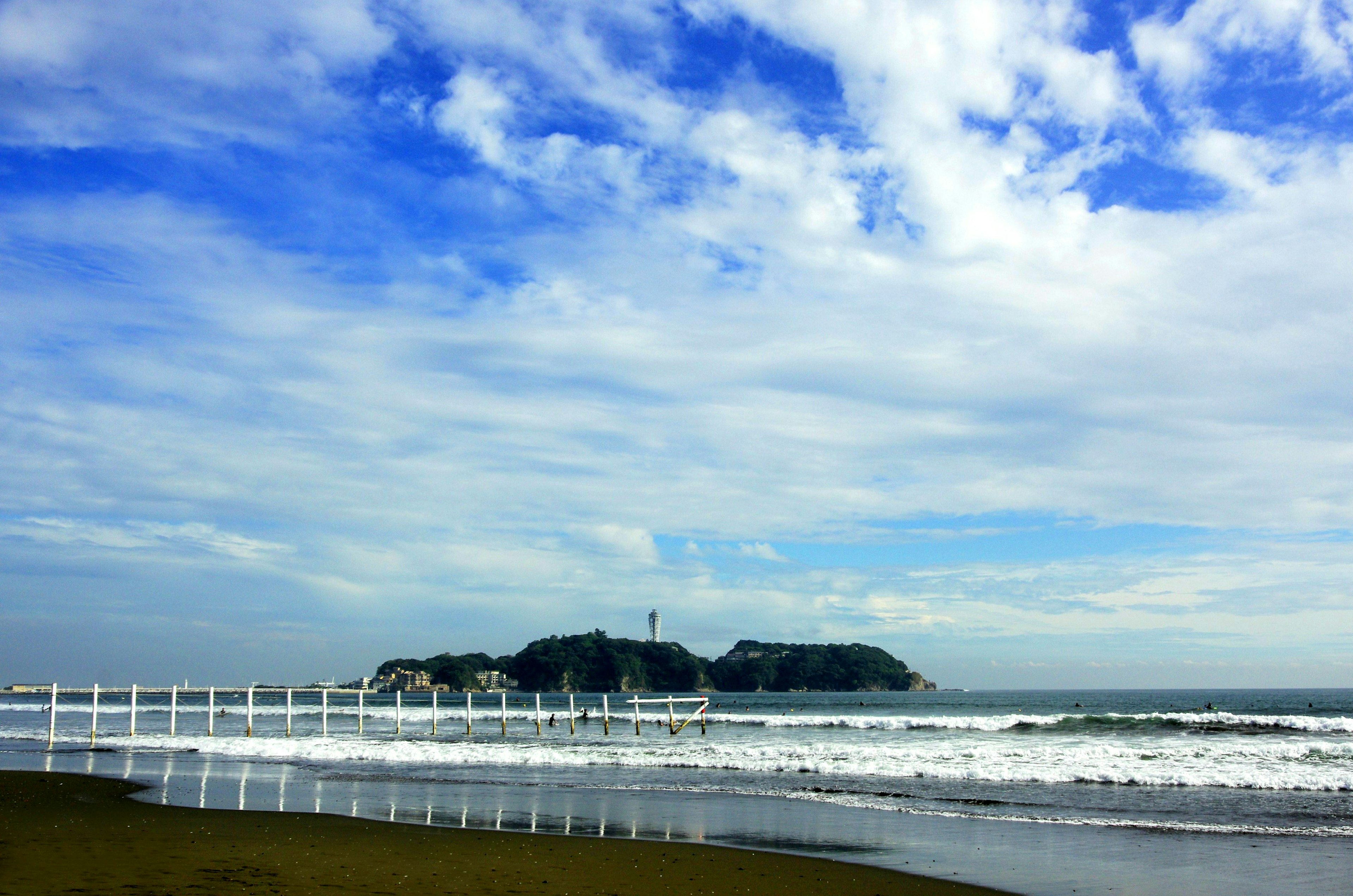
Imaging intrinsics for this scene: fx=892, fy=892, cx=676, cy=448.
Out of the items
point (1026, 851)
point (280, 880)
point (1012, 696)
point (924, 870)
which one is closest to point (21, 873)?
point (280, 880)

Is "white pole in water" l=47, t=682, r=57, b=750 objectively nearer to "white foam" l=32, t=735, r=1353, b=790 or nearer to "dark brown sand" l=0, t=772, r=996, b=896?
"white foam" l=32, t=735, r=1353, b=790

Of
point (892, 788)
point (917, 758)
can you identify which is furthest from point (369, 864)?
point (917, 758)

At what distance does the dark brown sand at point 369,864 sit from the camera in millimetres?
9289

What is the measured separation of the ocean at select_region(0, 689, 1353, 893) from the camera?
1208cm

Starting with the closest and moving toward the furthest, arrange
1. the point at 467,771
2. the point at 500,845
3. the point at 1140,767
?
1. the point at 500,845
2. the point at 1140,767
3. the point at 467,771

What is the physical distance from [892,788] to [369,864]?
13402 millimetres

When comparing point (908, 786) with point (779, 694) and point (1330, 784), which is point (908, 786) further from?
point (779, 694)

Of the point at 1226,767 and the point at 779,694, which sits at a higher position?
the point at 1226,767

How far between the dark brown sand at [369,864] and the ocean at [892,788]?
114cm

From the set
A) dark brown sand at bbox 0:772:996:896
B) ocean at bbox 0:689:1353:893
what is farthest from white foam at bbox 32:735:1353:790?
dark brown sand at bbox 0:772:996:896

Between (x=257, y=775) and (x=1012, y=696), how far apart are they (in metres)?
172

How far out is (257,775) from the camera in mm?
23906

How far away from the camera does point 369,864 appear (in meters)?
10.6

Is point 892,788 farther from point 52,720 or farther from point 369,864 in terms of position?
point 52,720
